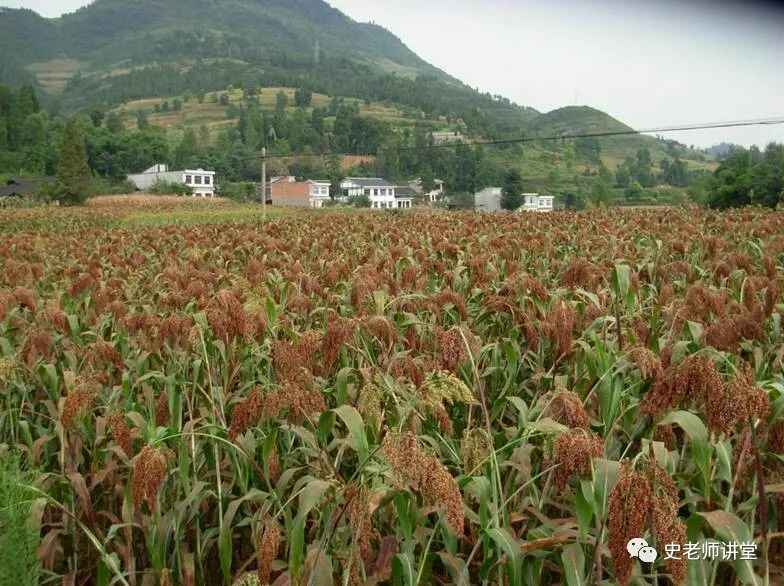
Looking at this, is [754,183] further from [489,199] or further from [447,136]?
[447,136]

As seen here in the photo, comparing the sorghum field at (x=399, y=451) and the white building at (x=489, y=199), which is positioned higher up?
the white building at (x=489, y=199)

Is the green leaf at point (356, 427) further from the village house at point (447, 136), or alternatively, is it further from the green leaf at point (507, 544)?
the village house at point (447, 136)

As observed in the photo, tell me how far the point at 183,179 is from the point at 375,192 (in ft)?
92.0

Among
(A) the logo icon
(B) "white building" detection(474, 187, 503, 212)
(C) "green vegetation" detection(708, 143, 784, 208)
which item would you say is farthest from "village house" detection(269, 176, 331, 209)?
(A) the logo icon

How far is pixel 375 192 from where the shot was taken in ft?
342

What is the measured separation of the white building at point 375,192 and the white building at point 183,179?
1961 centimetres

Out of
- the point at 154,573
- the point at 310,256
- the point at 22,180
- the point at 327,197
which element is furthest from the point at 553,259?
the point at 327,197

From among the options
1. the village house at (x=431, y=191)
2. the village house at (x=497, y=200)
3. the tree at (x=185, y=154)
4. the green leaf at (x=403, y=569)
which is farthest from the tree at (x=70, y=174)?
the green leaf at (x=403, y=569)

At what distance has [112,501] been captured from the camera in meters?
2.75

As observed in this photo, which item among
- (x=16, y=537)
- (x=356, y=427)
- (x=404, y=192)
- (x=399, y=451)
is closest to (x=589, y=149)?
(x=404, y=192)

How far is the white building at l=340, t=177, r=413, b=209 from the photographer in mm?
103625

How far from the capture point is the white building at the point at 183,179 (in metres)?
92.9

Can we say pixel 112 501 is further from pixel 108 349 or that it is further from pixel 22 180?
pixel 22 180

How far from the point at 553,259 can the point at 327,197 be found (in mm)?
94372
